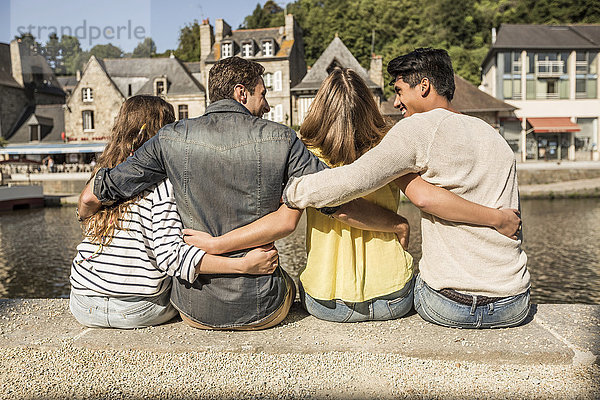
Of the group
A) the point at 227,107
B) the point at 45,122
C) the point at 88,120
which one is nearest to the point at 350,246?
the point at 227,107

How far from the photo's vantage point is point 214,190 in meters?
2.19

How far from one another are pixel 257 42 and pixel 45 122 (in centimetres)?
1572

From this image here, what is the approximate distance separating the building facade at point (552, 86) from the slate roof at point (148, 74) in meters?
19.5

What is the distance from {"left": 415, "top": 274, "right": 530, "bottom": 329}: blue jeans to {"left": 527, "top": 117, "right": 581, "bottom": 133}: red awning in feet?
105

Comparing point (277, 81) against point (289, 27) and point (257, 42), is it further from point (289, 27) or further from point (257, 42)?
point (289, 27)

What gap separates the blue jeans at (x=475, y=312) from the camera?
226cm

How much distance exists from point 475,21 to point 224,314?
47.1m

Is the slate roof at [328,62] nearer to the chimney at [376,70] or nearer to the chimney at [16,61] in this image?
the chimney at [376,70]

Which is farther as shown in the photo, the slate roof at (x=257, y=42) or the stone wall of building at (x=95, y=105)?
the stone wall of building at (x=95, y=105)

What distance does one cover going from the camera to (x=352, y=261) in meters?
2.40

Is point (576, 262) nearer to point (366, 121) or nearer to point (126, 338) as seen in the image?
point (366, 121)

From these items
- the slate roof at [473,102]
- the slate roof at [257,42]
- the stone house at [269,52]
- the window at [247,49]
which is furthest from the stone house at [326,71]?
the window at [247,49]

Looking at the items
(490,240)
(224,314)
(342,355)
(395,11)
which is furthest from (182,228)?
(395,11)

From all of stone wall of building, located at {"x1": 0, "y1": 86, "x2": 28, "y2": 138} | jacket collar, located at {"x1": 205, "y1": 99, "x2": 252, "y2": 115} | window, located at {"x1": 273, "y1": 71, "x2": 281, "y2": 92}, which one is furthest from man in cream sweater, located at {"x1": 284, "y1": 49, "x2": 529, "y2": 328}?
stone wall of building, located at {"x1": 0, "y1": 86, "x2": 28, "y2": 138}
